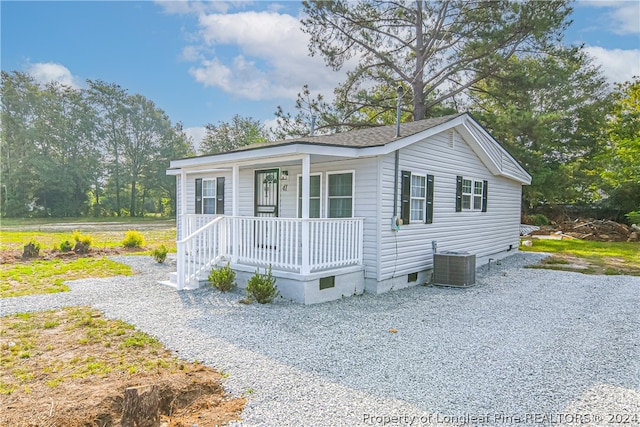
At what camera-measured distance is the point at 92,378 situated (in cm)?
361

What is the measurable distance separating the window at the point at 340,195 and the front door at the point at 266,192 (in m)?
1.64

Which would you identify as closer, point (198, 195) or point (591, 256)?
point (198, 195)

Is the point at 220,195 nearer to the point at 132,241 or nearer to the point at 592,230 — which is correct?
the point at 132,241

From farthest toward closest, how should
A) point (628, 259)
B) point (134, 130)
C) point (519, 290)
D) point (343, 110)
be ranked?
point (134, 130) → point (343, 110) → point (628, 259) → point (519, 290)

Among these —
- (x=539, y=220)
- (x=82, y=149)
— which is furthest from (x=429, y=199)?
(x=82, y=149)

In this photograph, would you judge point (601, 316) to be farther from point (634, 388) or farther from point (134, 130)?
point (134, 130)

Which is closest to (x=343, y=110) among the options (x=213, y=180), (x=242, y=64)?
(x=242, y=64)

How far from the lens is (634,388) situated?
11.8 feet

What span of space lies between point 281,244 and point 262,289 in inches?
36.0

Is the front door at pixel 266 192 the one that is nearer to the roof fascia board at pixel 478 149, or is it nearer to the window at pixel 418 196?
the window at pixel 418 196

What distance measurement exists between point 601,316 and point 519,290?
189 cm

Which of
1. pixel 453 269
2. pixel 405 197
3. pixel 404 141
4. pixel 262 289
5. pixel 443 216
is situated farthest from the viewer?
pixel 443 216

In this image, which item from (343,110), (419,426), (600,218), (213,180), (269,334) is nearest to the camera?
(419,426)

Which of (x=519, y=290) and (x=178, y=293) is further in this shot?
(x=519, y=290)
